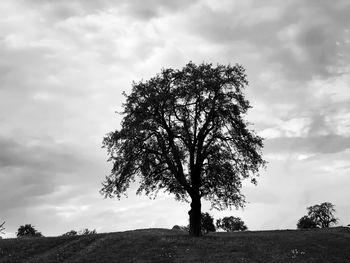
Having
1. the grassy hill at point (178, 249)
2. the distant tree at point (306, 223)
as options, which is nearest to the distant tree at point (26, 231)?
the distant tree at point (306, 223)

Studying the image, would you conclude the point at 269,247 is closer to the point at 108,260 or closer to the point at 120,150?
the point at 108,260

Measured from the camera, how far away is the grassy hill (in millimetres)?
35831

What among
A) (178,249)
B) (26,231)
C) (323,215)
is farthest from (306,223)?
(178,249)

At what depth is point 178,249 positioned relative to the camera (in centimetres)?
3894

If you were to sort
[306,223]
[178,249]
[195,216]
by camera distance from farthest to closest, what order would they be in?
[306,223], [195,216], [178,249]

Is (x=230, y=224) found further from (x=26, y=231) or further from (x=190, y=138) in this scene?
(x=190, y=138)

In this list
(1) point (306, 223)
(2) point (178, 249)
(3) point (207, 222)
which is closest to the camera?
(2) point (178, 249)

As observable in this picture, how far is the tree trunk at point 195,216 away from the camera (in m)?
49.0

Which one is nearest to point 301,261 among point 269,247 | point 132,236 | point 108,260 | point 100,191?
point 269,247

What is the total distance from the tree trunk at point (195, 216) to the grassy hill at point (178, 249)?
337 cm

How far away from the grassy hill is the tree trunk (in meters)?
3.37

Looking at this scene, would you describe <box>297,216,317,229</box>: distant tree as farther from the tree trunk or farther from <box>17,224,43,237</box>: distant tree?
the tree trunk

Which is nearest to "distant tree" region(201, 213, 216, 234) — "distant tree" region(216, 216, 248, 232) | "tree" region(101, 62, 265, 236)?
"distant tree" region(216, 216, 248, 232)

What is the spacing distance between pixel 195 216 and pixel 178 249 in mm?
10744
